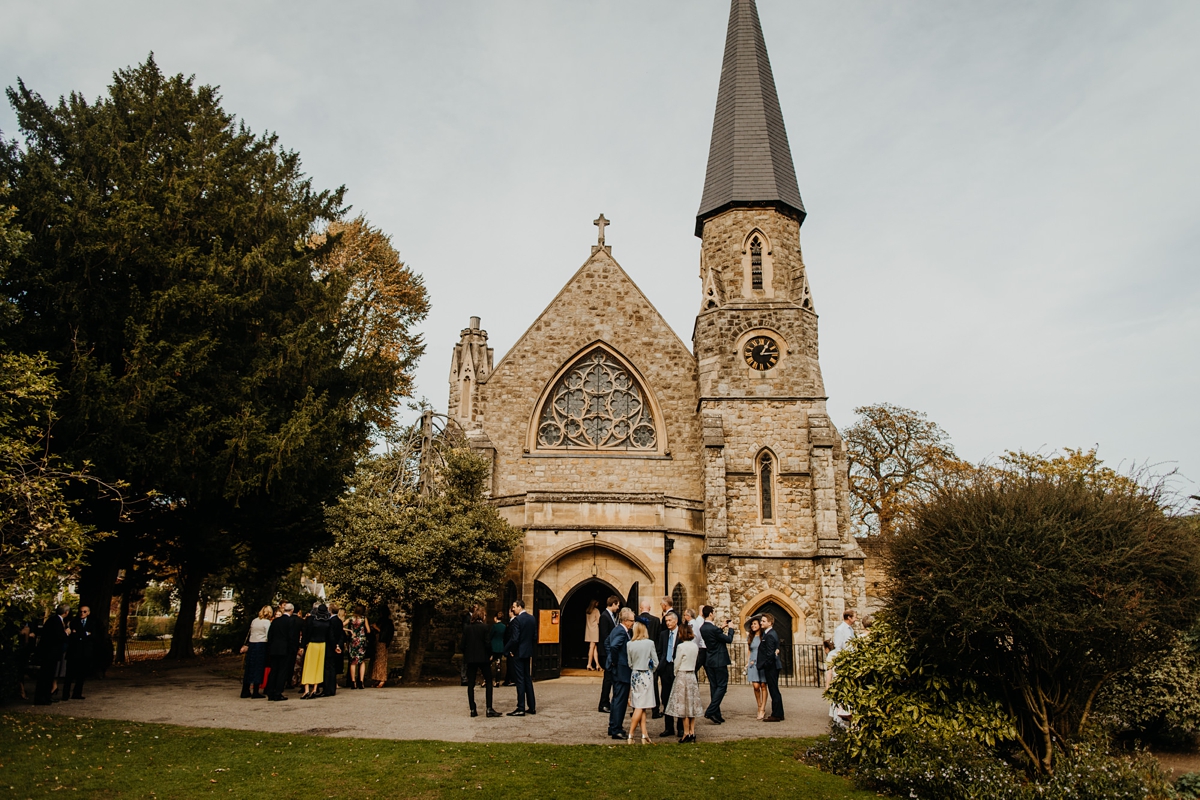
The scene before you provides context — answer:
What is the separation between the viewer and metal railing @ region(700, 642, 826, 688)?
17891 millimetres

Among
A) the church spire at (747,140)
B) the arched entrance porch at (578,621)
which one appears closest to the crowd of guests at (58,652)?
the arched entrance porch at (578,621)

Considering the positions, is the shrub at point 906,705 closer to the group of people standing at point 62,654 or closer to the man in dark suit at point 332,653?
the man in dark suit at point 332,653

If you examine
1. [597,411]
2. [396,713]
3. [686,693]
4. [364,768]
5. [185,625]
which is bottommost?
[364,768]

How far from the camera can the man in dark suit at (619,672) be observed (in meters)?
9.67

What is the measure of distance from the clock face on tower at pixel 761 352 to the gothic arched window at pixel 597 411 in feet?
10.3

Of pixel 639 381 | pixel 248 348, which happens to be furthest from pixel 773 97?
pixel 248 348

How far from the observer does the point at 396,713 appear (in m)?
11.3

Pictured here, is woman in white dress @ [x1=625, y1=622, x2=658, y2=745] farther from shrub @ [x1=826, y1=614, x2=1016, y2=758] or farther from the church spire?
the church spire

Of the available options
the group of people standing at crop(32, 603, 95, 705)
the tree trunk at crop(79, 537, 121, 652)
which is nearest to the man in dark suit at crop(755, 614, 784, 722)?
the group of people standing at crop(32, 603, 95, 705)

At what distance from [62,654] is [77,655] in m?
0.47

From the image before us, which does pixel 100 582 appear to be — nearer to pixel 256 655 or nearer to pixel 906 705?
pixel 256 655

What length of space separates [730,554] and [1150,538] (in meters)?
12.0

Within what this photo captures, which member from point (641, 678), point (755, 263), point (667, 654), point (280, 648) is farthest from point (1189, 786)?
point (755, 263)

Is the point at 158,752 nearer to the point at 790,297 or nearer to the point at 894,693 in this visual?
the point at 894,693
